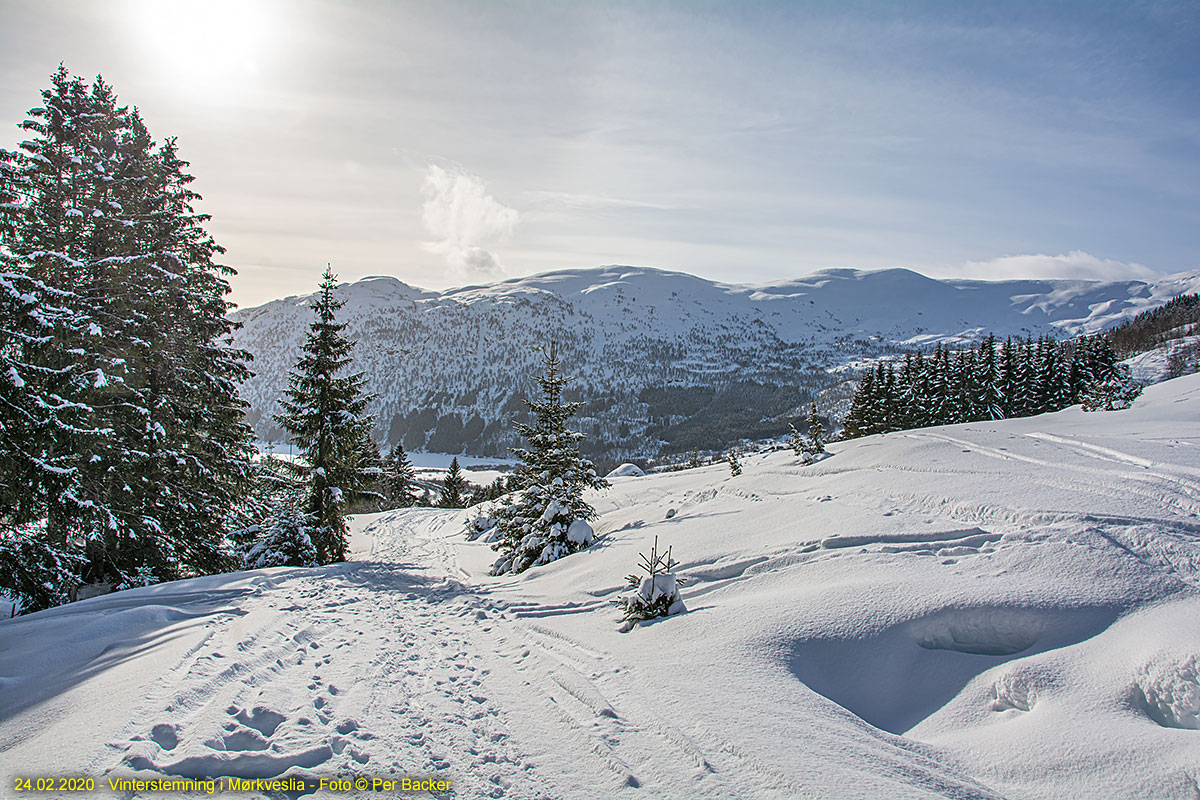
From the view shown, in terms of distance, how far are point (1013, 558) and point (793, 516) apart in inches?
186

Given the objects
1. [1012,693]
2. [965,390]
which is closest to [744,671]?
[1012,693]

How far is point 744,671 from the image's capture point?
5.65 metres

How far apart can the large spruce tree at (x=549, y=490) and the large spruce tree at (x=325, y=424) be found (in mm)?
6255

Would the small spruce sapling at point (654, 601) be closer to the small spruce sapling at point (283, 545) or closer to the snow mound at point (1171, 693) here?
the snow mound at point (1171, 693)

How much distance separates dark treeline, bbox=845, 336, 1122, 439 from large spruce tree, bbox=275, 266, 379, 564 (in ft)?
138

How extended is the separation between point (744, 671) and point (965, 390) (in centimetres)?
5383

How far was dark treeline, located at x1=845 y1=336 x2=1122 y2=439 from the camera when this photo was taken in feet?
157

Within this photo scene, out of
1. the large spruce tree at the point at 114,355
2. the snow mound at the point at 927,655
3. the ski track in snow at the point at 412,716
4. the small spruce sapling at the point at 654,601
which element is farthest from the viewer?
the large spruce tree at the point at 114,355

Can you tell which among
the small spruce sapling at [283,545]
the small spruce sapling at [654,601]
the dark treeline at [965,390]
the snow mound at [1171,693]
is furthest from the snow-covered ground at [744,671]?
the dark treeline at [965,390]

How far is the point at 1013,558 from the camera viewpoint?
705 cm

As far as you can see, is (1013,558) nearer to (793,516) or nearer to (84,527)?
(793,516)

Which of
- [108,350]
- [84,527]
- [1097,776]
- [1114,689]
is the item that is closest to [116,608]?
[84,527]

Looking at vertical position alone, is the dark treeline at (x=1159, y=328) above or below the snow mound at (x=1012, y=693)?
above

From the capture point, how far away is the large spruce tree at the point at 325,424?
63.8 ft
